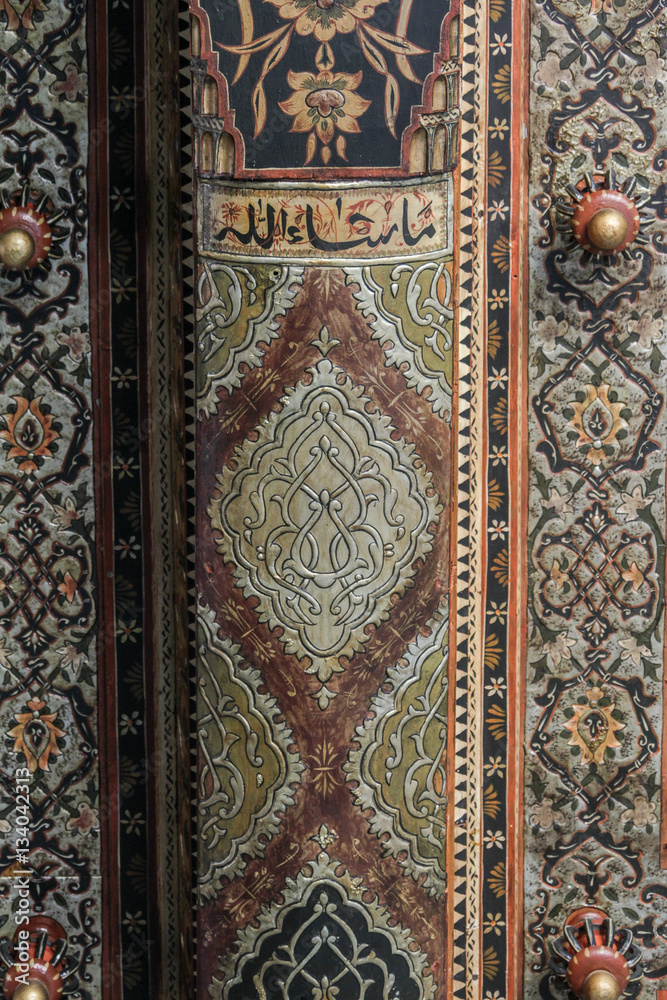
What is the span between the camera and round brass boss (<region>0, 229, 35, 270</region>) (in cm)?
195

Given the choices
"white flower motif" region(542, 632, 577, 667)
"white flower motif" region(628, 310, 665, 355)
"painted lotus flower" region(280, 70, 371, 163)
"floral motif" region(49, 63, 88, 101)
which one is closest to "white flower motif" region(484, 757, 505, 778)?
"white flower motif" region(542, 632, 577, 667)

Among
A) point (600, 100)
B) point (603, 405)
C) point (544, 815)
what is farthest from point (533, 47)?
point (544, 815)

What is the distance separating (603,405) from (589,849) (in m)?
0.88

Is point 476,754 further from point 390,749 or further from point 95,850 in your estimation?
point 95,850

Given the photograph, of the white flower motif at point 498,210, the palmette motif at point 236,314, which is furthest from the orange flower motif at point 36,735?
the white flower motif at point 498,210

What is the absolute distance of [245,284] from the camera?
1749mm

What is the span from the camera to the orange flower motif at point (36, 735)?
6.83 ft

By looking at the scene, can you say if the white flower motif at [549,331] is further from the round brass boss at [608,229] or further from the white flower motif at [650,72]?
the white flower motif at [650,72]

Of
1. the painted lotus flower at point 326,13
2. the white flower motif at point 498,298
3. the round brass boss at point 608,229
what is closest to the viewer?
the painted lotus flower at point 326,13

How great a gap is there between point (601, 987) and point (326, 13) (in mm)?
1806

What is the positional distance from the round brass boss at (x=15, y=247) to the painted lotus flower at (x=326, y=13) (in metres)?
0.63

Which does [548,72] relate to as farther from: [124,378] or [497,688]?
[497,688]

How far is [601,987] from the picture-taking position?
1957mm

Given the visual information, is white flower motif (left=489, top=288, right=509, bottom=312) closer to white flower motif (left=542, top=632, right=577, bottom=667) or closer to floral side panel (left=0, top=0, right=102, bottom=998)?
white flower motif (left=542, top=632, right=577, bottom=667)
